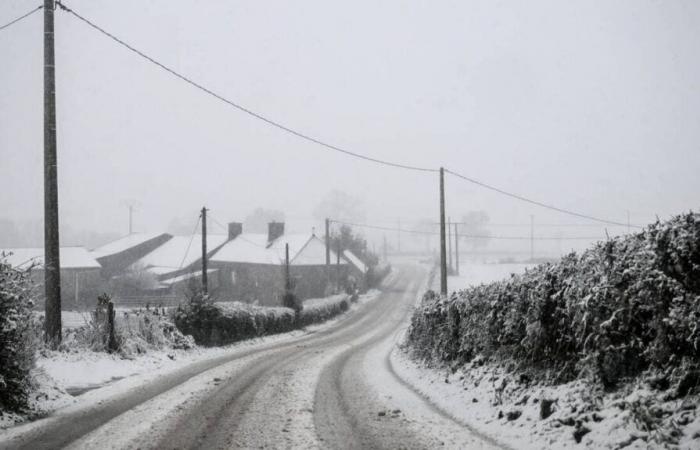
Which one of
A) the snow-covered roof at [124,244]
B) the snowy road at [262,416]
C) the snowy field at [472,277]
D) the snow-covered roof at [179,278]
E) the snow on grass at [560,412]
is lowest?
the snowy field at [472,277]

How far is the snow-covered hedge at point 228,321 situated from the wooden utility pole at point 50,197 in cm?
805

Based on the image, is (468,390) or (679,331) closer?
(679,331)

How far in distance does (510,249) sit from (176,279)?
115839 millimetres

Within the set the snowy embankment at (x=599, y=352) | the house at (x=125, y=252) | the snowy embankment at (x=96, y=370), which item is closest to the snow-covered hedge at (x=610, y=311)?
the snowy embankment at (x=599, y=352)

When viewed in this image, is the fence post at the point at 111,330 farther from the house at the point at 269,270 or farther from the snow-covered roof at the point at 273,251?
the snow-covered roof at the point at 273,251

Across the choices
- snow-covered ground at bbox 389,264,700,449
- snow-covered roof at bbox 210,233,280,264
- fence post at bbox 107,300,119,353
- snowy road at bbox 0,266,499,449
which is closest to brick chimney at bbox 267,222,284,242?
snow-covered roof at bbox 210,233,280,264

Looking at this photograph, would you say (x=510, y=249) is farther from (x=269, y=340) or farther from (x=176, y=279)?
A: (x=269, y=340)

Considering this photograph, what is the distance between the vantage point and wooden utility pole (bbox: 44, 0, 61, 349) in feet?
42.0

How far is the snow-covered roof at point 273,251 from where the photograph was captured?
193 ft

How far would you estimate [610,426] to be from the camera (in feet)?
19.6

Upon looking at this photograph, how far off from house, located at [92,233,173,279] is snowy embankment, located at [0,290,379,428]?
51.0m

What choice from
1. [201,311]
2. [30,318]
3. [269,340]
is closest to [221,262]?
[269,340]

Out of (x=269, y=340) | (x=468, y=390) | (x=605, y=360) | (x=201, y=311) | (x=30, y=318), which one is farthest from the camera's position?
(x=269, y=340)

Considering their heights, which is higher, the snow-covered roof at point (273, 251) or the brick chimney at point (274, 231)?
the brick chimney at point (274, 231)
